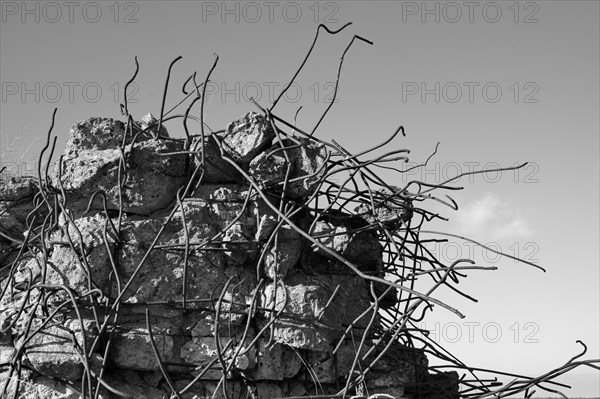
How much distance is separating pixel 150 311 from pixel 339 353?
98cm

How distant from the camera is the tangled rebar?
335 centimetres

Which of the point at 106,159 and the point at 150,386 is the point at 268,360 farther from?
the point at 106,159

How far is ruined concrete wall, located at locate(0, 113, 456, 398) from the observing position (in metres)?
3.34

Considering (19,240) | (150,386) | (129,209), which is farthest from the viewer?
(19,240)

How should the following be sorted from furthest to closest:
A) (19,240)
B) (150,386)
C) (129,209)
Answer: (19,240), (129,209), (150,386)

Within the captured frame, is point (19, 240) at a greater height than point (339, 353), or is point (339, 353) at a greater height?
point (19, 240)

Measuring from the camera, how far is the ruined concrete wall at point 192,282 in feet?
11.0

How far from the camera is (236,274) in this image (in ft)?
11.6

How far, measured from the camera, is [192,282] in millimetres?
3477

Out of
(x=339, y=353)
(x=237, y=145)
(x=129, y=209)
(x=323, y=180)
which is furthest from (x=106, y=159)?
(x=339, y=353)

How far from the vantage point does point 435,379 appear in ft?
13.0

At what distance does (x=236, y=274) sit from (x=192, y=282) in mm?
229

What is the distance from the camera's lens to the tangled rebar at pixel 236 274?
3348 mm

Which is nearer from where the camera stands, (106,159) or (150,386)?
(150,386)
